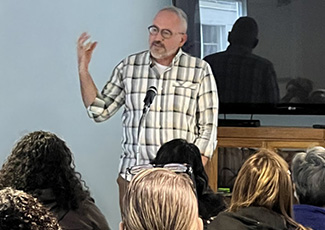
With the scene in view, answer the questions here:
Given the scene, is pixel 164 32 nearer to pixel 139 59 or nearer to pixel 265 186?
pixel 139 59

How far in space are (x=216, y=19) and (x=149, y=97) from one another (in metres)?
1.07

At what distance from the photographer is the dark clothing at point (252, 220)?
6.93 ft

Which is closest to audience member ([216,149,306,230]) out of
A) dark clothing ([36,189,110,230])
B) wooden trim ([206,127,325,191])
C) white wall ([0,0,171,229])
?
dark clothing ([36,189,110,230])

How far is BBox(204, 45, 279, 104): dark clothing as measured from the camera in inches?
160

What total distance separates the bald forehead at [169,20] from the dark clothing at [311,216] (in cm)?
133

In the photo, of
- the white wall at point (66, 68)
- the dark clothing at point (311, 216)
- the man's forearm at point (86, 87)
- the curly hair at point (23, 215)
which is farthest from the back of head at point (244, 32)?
the curly hair at point (23, 215)

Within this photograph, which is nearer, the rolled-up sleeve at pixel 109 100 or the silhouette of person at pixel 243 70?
the rolled-up sleeve at pixel 109 100

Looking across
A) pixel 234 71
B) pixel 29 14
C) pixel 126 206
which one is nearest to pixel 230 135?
pixel 234 71

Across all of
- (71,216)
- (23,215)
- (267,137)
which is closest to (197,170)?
(71,216)

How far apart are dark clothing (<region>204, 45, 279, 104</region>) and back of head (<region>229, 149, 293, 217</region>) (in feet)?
6.11

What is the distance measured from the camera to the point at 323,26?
4.07 meters

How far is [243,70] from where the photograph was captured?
407 cm

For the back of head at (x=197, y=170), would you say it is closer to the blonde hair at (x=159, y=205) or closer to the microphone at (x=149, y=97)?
the microphone at (x=149, y=97)

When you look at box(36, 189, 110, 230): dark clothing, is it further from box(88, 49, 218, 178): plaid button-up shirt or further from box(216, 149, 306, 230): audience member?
box(88, 49, 218, 178): plaid button-up shirt
